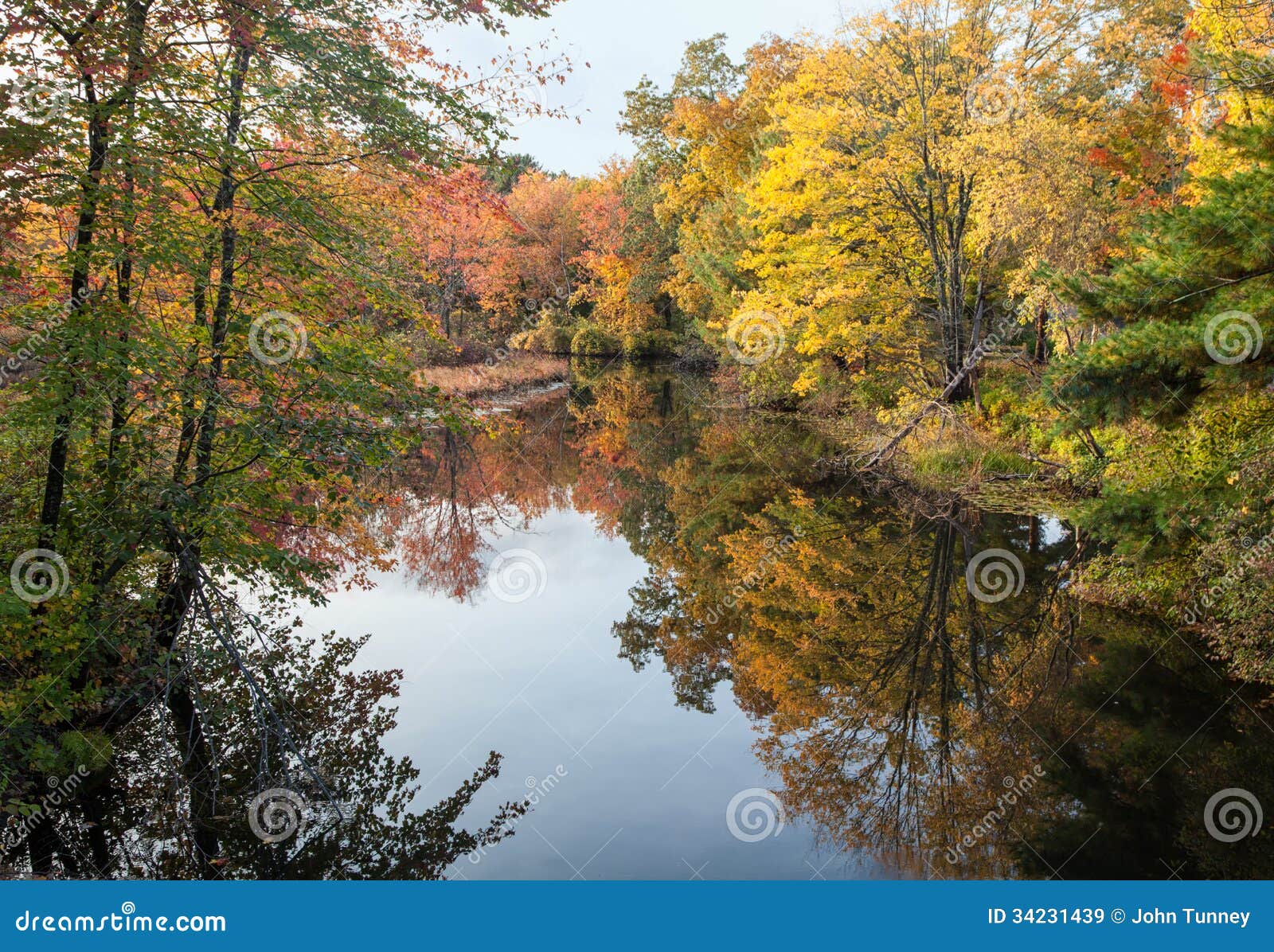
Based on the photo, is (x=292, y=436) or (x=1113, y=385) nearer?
(x=292, y=436)

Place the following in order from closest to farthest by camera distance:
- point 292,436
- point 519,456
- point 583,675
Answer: point 292,436, point 583,675, point 519,456

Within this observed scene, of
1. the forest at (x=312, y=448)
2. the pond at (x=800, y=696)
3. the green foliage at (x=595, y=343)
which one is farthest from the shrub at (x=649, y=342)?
the forest at (x=312, y=448)

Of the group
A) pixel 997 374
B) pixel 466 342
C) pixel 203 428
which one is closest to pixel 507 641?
pixel 203 428

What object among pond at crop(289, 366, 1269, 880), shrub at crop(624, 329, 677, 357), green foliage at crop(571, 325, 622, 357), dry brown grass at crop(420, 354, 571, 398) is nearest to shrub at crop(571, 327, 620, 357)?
green foliage at crop(571, 325, 622, 357)

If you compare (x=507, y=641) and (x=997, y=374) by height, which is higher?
(x=997, y=374)

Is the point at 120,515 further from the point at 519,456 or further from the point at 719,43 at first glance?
the point at 719,43

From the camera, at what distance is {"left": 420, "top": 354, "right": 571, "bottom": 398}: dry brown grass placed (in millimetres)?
28938

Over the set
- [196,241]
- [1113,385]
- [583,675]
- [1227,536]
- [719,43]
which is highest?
[719,43]

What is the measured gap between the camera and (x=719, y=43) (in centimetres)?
3778

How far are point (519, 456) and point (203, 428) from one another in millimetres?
14291

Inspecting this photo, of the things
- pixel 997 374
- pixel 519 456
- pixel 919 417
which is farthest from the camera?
pixel 519 456

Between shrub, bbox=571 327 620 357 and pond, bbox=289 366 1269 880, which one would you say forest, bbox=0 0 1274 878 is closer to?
pond, bbox=289 366 1269 880

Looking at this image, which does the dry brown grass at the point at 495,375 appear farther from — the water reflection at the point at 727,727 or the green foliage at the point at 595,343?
the water reflection at the point at 727,727

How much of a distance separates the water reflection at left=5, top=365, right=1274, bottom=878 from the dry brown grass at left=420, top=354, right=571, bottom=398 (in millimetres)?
15463
